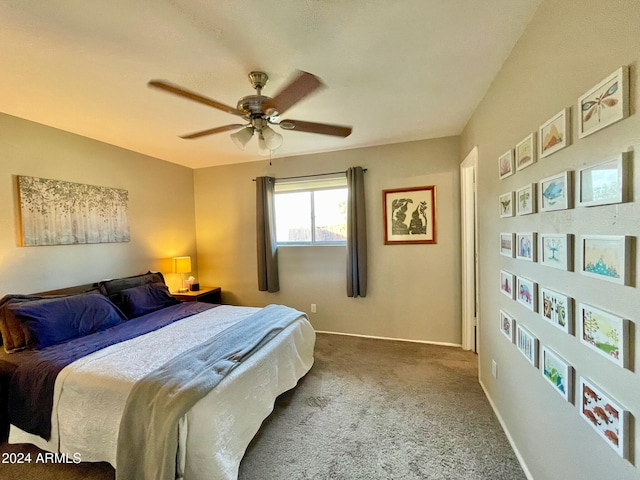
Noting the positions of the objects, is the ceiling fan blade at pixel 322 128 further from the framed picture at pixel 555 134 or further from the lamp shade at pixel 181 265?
the lamp shade at pixel 181 265

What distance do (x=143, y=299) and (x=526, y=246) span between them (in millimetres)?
3392

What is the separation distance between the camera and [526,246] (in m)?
1.49

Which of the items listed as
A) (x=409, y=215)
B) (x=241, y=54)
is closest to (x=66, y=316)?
(x=241, y=54)

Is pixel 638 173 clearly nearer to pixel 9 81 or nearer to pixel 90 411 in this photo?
pixel 90 411

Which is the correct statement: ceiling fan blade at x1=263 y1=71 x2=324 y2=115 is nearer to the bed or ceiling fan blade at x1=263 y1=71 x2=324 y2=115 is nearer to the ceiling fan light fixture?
the ceiling fan light fixture

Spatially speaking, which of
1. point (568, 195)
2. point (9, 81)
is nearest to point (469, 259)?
point (568, 195)

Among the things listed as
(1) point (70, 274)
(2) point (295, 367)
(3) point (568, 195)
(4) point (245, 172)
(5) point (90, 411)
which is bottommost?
(2) point (295, 367)

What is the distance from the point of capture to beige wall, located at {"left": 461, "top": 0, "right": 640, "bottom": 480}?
822mm

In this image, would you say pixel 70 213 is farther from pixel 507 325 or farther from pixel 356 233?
pixel 507 325

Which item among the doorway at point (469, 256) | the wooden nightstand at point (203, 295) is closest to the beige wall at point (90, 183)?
the wooden nightstand at point (203, 295)

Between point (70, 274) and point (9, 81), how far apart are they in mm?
1768

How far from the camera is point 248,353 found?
1.88 m

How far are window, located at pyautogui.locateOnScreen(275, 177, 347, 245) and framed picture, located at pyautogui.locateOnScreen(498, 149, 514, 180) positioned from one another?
6.82ft

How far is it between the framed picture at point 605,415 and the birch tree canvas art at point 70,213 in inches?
155
